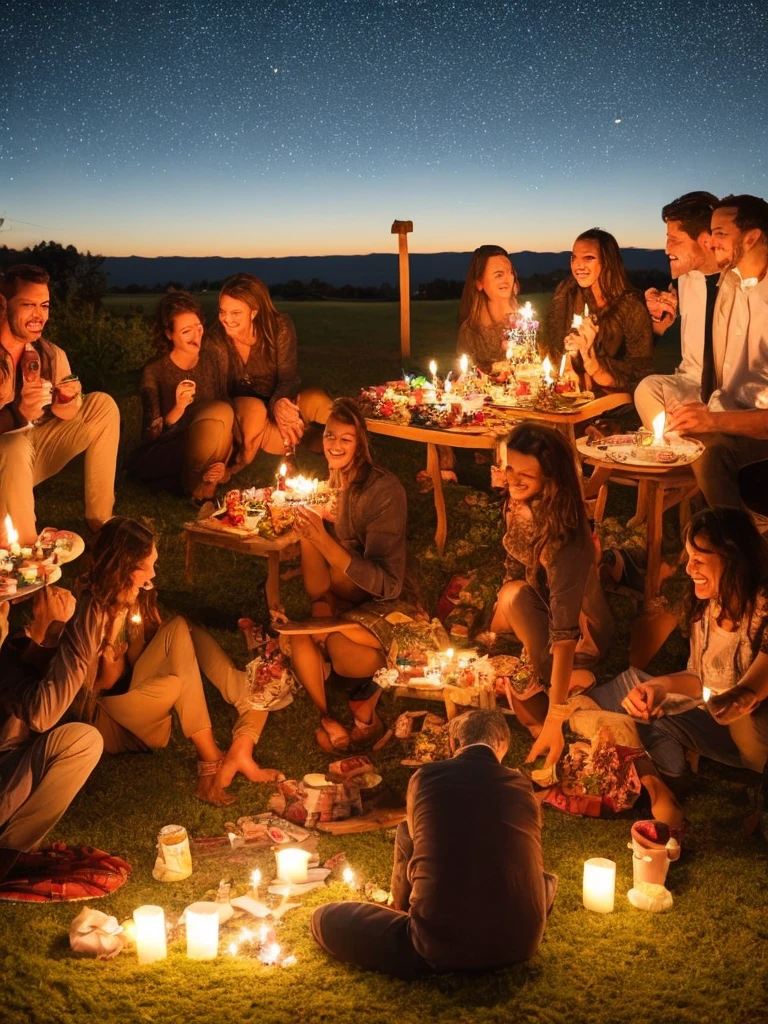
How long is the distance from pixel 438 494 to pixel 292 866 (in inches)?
137

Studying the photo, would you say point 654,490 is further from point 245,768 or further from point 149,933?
point 149,933

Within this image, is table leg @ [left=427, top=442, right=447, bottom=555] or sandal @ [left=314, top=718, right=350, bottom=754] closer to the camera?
sandal @ [left=314, top=718, right=350, bottom=754]

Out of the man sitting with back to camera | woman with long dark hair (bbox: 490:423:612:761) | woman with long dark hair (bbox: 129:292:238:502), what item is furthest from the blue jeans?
woman with long dark hair (bbox: 129:292:238:502)

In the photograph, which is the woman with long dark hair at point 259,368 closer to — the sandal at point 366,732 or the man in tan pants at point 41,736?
the sandal at point 366,732

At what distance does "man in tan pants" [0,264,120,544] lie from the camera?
6.25 m

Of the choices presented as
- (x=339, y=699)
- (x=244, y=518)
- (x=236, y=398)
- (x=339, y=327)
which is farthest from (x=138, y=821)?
(x=339, y=327)

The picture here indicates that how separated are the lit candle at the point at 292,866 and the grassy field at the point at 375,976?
0.11 m

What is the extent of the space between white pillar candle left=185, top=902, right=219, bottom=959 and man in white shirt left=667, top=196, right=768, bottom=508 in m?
3.45

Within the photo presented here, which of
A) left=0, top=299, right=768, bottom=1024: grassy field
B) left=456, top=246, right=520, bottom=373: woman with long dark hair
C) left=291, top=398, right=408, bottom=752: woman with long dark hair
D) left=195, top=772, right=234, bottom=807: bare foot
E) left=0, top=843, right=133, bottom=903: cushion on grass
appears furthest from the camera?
left=456, top=246, right=520, bottom=373: woman with long dark hair

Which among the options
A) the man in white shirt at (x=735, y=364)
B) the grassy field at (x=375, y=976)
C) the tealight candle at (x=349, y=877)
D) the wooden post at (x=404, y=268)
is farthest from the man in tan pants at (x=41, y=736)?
the wooden post at (x=404, y=268)

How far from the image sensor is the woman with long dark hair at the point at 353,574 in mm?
6203

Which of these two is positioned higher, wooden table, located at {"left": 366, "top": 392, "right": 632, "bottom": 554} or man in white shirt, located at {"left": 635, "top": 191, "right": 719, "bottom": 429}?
man in white shirt, located at {"left": 635, "top": 191, "right": 719, "bottom": 429}

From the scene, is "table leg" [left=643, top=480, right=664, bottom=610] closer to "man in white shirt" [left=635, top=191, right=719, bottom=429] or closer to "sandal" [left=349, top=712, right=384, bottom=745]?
"man in white shirt" [left=635, top=191, right=719, bottom=429]

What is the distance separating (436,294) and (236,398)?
2123 centimetres
